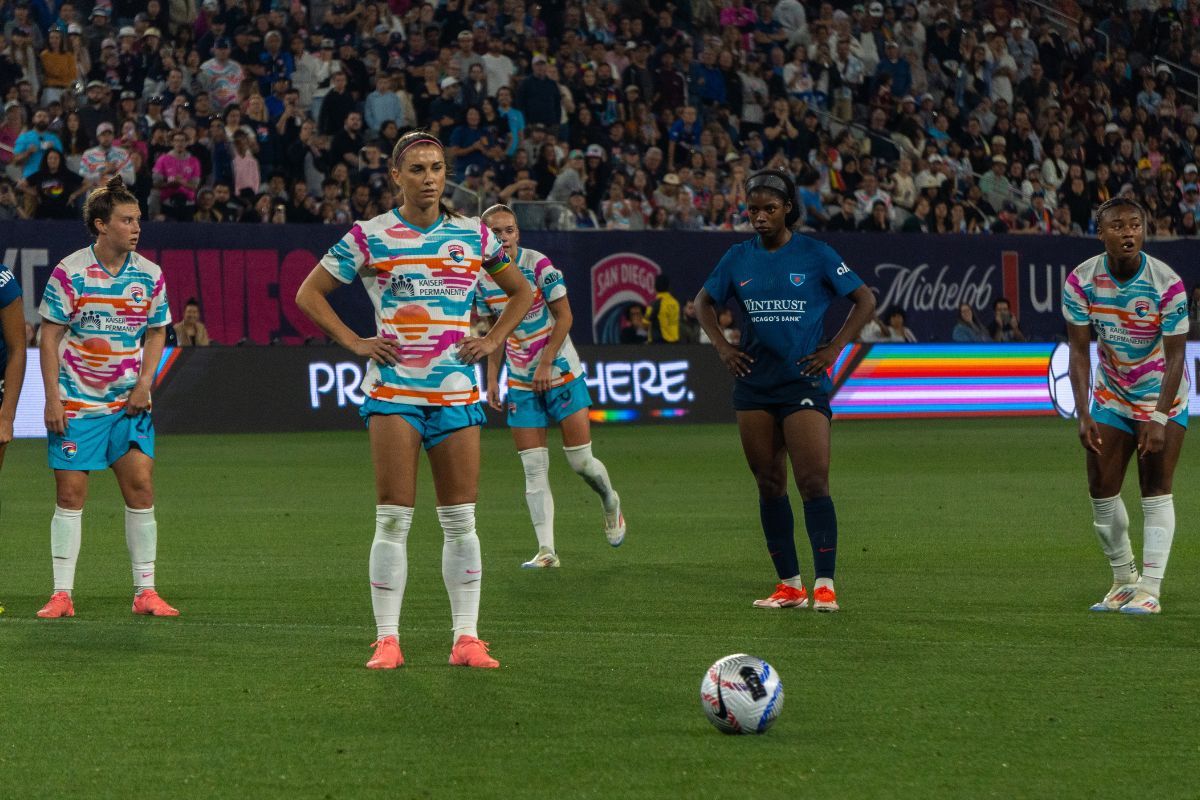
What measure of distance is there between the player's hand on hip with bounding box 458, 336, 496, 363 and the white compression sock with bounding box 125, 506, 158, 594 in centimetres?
260

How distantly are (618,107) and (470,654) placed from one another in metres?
20.9

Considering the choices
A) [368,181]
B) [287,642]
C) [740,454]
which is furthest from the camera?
[368,181]

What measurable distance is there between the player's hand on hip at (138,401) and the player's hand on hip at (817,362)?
131 inches

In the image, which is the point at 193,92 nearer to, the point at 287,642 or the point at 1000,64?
the point at 1000,64

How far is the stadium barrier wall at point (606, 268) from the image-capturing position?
2250cm

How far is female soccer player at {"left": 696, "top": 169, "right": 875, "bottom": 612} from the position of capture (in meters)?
8.80

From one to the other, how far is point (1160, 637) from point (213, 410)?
1589cm

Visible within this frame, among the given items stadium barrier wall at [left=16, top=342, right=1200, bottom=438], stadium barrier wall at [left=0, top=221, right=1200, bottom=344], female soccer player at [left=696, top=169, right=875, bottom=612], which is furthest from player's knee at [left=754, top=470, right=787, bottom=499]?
stadium barrier wall at [left=0, top=221, right=1200, bottom=344]

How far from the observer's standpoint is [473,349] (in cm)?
697

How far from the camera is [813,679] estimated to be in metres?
6.85

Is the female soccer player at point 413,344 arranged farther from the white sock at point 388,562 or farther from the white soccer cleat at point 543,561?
the white soccer cleat at point 543,561

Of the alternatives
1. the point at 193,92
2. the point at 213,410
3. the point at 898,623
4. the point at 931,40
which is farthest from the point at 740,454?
the point at 931,40

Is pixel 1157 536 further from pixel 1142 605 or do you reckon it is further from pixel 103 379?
pixel 103 379

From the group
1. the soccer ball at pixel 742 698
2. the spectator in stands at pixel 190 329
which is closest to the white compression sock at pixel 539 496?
the soccer ball at pixel 742 698
